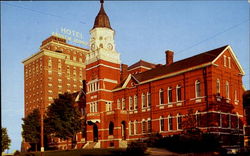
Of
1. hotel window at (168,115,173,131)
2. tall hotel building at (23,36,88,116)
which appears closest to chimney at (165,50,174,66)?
hotel window at (168,115,173,131)

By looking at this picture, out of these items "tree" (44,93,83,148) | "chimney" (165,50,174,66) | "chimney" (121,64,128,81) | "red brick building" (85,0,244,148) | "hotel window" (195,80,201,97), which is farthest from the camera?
"chimney" (121,64,128,81)

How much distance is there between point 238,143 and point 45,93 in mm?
76982

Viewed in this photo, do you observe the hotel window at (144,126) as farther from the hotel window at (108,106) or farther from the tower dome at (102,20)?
the tower dome at (102,20)

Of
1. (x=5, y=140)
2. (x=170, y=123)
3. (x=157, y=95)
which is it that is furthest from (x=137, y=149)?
(x=5, y=140)

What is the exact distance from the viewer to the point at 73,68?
124938mm

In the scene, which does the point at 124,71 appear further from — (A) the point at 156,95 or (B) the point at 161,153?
(B) the point at 161,153

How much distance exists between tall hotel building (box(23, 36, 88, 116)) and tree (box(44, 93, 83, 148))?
54302 millimetres

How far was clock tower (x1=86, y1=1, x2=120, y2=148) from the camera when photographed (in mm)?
59062

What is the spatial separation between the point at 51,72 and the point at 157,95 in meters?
70.3

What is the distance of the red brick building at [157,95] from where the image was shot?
46094 millimetres

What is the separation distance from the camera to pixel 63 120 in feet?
184

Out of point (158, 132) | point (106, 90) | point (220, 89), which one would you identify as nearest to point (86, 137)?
point (106, 90)

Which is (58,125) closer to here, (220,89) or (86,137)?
(86,137)

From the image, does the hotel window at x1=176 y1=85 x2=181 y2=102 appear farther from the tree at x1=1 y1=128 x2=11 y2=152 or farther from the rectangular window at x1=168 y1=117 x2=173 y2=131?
the tree at x1=1 y1=128 x2=11 y2=152
